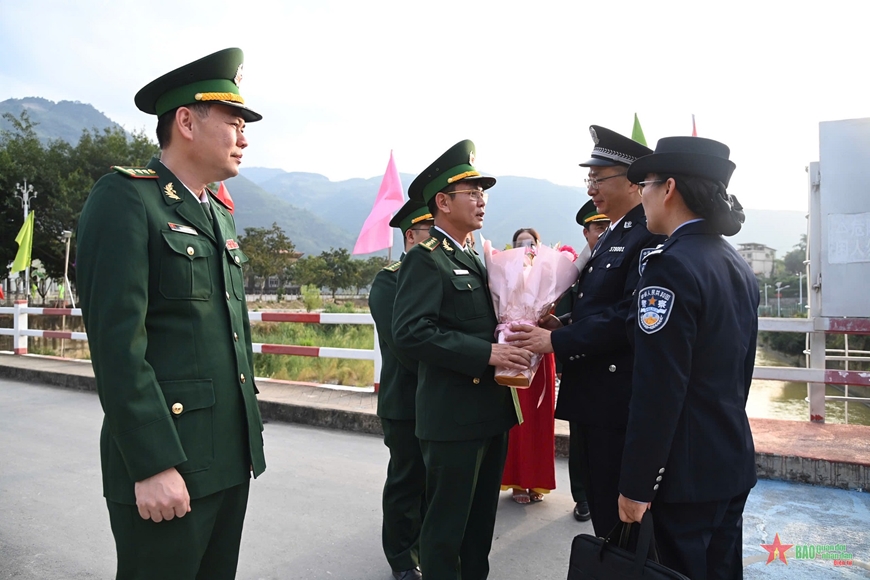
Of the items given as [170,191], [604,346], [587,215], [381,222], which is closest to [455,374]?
[604,346]

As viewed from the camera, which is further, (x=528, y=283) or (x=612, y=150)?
(x=612, y=150)

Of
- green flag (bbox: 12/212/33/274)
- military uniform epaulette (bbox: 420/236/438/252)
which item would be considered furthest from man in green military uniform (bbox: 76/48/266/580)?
green flag (bbox: 12/212/33/274)

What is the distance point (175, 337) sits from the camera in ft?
5.24

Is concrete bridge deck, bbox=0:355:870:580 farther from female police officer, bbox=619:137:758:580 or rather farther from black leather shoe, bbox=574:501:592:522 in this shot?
female police officer, bbox=619:137:758:580

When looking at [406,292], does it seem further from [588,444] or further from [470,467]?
[588,444]

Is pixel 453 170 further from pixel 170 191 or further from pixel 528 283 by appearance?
pixel 170 191

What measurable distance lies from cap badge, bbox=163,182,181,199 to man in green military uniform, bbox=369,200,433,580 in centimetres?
132

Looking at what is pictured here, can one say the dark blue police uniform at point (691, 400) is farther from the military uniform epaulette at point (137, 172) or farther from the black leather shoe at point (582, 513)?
the black leather shoe at point (582, 513)

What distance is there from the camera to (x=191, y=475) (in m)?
1.58

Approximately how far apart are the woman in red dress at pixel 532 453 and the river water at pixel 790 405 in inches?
189

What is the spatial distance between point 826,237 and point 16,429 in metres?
7.91

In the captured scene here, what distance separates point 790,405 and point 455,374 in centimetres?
980

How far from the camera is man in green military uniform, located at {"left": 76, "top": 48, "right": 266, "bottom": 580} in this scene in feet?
4.75

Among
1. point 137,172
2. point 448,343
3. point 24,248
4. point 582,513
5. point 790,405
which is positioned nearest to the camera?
point 137,172
